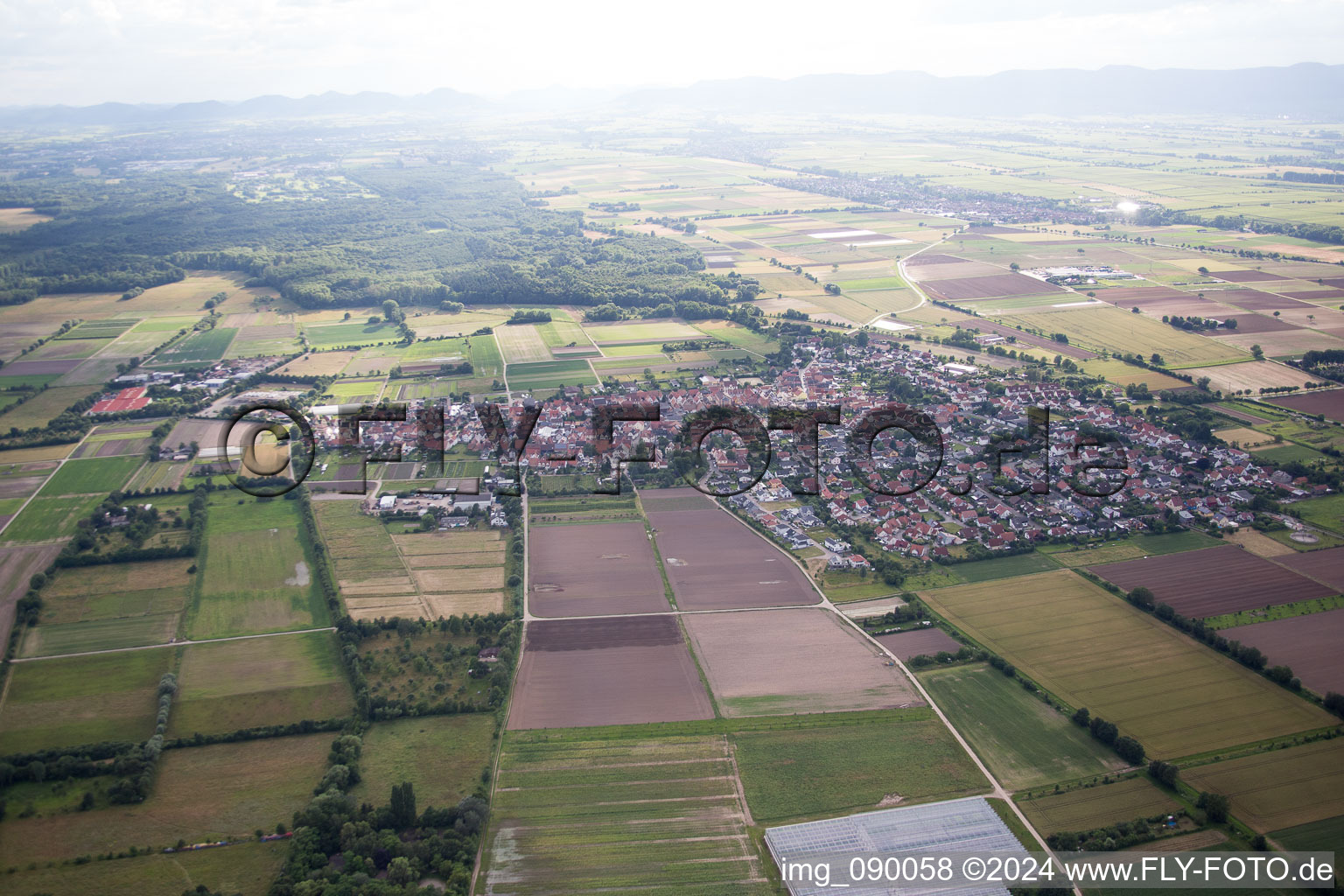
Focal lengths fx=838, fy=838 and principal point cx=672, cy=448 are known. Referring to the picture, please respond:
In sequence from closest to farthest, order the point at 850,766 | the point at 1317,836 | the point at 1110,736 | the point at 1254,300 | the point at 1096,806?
the point at 1317,836, the point at 1096,806, the point at 850,766, the point at 1110,736, the point at 1254,300

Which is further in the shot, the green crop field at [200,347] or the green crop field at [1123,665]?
the green crop field at [200,347]

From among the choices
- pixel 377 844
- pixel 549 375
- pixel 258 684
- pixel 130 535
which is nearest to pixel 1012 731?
pixel 377 844

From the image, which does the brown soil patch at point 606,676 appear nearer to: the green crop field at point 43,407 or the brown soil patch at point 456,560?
the brown soil patch at point 456,560

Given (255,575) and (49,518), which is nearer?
(255,575)

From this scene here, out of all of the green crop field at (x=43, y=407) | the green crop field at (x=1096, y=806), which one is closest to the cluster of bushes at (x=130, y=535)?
the green crop field at (x=43, y=407)

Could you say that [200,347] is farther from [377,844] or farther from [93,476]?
[377,844]

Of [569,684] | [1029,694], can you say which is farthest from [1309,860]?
[569,684]

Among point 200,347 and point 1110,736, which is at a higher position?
point 200,347
